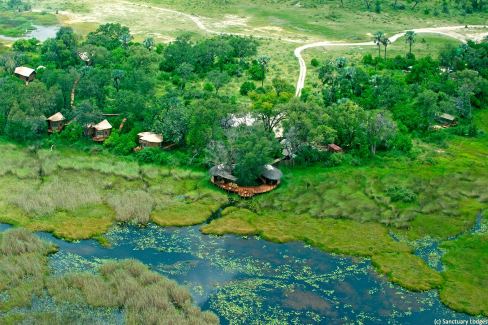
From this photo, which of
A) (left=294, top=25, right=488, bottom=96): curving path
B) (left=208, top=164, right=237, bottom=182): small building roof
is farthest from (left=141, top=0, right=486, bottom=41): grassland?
(left=208, top=164, right=237, bottom=182): small building roof

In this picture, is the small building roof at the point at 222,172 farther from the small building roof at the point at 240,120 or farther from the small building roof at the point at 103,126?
the small building roof at the point at 103,126

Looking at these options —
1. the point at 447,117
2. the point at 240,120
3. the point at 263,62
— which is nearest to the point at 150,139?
the point at 240,120

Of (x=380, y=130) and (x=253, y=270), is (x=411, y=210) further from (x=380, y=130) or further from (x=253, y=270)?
(x=253, y=270)

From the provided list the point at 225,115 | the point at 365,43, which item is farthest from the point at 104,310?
the point at 365,43

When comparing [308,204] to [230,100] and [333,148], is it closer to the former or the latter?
[333,148]

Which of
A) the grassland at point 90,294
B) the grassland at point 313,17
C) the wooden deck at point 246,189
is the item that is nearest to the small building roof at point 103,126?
the wooden deck at point 246,189

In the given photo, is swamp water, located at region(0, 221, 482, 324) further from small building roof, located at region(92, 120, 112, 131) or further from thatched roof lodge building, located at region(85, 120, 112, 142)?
small building roof, located at region(92, 120, 112, 131)
